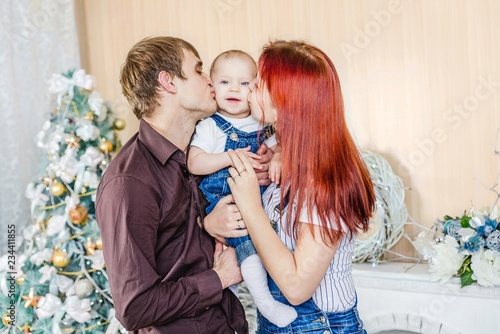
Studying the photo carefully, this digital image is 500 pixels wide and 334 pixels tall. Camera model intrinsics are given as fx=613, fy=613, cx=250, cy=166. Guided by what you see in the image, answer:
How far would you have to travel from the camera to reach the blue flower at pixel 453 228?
8.41 ft

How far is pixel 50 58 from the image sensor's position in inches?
141

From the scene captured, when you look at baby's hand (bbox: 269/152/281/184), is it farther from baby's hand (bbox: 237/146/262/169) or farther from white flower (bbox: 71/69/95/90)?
white flower (bbox: 71/69/95/90)

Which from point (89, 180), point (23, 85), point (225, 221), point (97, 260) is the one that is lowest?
point (97, 260)

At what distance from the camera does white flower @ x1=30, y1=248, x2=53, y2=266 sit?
110 inches

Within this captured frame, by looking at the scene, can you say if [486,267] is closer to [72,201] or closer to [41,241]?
[72,201]

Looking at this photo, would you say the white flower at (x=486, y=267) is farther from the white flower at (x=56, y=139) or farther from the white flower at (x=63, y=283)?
the white flower at (x=56, y=139)

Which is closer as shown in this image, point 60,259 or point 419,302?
point 419,302

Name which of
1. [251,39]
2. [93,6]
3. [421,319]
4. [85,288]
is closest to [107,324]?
[85,288]

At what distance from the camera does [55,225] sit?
283cm

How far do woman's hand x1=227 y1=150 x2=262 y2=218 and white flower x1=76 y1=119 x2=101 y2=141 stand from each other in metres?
1.24

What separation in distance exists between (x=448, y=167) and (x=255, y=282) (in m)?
1.54

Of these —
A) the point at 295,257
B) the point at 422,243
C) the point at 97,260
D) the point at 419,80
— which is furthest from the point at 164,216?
the point at 419,80

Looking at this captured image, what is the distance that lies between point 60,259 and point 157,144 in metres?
1.24

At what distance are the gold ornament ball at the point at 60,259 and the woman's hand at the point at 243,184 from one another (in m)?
1.27
